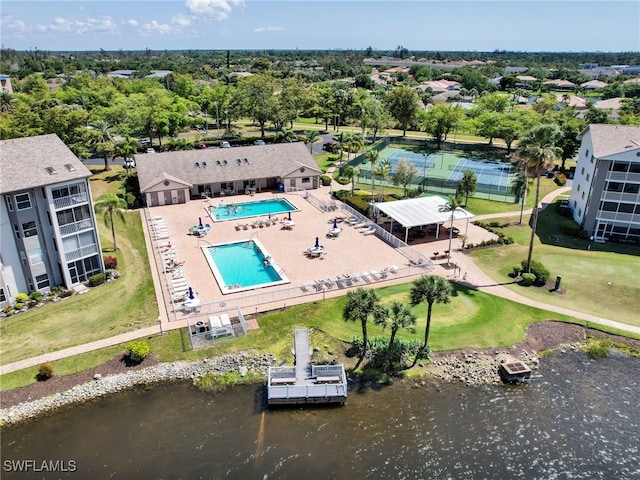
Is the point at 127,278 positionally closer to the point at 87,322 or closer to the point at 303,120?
the point at 87,322

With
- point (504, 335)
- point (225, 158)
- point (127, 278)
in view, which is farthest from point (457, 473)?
point (225, 158)

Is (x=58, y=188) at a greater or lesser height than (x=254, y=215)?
greater

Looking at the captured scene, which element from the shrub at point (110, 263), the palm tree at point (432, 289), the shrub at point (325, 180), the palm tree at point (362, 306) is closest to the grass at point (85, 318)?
the shrub at point (110, 263)

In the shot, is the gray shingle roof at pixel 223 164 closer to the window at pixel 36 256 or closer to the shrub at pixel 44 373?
the window at pixel 36 256

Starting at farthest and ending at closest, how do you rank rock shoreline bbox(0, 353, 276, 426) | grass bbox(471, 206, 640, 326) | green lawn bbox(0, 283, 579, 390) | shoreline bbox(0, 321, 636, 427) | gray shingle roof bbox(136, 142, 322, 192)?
gray shingle roof bbox(136, 142, 322, 192) → grass bbox(471, 206, 640, 326) → green lawn bbox(0, 283, 579, 390) → shoreline bbox(0, 321, 636, 427) → rock shoreline bbox(0, 353, 276, 426)

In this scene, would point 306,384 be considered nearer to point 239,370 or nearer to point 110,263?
point 239,370

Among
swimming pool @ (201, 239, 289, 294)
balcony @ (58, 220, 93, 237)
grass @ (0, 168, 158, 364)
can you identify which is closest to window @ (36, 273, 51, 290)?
grass @ (0, 168, 158, 364)

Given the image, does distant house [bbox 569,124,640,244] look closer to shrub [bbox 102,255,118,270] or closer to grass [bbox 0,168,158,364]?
grass [bbox 0,168,158,364]
